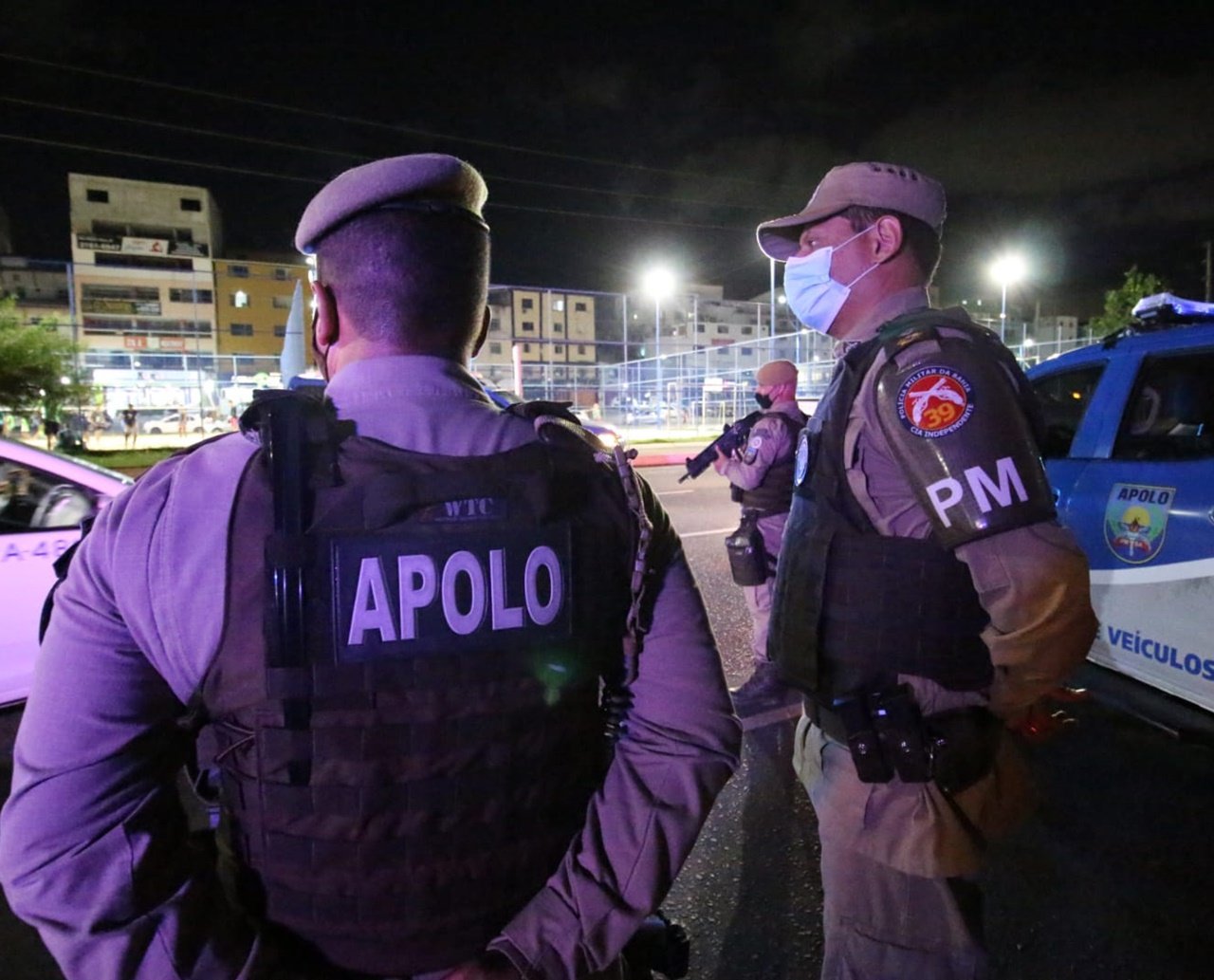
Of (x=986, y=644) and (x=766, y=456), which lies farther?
(x=766, y=456)

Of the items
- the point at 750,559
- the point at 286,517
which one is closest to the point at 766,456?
the point at 750,559

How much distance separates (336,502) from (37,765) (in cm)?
44

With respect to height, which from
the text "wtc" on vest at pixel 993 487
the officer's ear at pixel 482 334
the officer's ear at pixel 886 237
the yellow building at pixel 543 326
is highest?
the yellow building at pixel 543 326

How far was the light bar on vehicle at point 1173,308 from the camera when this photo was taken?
3347 millimetres

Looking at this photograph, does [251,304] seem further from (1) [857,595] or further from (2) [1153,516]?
(1) [857,595]

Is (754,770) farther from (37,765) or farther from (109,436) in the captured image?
(109,436)

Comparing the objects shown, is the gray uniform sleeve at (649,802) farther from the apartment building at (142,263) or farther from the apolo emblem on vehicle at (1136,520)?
the apartment building at (142,263)

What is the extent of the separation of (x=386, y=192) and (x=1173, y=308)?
3666 mm

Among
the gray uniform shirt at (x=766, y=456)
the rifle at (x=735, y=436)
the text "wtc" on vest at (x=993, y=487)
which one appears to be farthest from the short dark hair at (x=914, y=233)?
the rifle at (x=735, y=436)

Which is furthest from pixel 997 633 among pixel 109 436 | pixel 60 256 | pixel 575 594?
pixel 60 256

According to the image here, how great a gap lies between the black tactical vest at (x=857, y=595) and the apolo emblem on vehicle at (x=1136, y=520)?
84.5 inches

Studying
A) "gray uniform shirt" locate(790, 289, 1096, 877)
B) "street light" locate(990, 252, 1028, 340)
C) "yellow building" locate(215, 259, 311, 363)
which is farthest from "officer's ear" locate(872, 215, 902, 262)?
"yellow building" locate(215, 259, 311, 363)

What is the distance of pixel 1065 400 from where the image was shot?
3.95 meters

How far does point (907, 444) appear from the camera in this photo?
144 centimetres
